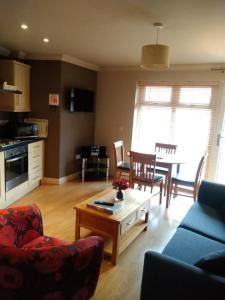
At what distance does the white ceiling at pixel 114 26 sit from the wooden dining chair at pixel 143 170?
63.6 inches

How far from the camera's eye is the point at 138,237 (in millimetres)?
3049

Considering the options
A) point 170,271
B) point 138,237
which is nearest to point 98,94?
point 138,237

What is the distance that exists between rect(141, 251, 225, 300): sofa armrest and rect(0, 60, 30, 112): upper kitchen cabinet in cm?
355

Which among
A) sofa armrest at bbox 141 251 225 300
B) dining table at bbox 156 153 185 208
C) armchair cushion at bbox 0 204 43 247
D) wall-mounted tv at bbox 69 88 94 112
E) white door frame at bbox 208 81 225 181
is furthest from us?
wall-mounted tv at bbox 69 88 94 112

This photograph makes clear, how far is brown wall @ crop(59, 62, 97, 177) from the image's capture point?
4598mm

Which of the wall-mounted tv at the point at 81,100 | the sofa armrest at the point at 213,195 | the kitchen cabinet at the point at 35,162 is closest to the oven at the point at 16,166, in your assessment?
the kitchen cabinet at the point at 35,162

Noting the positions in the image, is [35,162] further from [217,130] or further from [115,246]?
[217,130]

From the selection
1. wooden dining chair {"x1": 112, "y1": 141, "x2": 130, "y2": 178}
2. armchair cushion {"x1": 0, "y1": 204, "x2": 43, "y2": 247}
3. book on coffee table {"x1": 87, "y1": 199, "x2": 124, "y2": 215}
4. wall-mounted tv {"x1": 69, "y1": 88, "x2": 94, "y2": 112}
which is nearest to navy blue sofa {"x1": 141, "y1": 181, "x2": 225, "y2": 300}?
book on coffee table {"x1": 87, "y1": 199, "x2": 124, "y2": 215}

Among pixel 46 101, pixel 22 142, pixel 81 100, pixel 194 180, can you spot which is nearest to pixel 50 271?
pixel 22 142

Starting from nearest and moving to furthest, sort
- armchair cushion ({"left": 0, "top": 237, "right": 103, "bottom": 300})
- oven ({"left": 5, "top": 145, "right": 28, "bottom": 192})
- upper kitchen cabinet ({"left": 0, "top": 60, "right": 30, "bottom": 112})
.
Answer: armchair cushion ({"left": 0, "top": 237, "right": 103, "bottom": 300}), oven ({"left": 5, "top": 145, "right": 28, "bottom": 192}), upper kitchen cabinet ({"left": 0, "top": 60, "right": 30, "bottom": 112})

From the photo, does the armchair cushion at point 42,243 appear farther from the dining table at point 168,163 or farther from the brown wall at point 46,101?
the brown wall at point 46,101

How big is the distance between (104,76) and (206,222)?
12.9ft

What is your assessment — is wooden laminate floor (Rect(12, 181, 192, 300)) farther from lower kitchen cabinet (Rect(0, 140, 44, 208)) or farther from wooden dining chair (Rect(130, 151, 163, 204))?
wooden dining chair (Rect(130, 151, 163, 204))

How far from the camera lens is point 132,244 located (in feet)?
9.47
